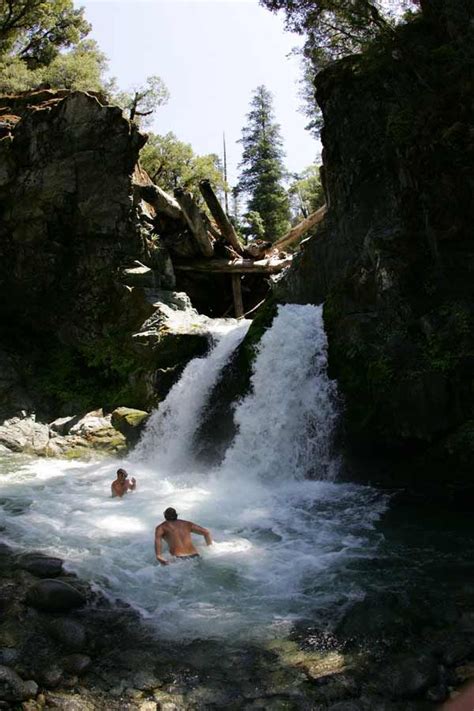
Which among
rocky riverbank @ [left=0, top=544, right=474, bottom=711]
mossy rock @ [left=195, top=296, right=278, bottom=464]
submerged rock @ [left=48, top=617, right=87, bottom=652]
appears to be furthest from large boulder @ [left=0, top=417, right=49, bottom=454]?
submerged rock @ [left=48, top=617, right=87, bottom=652]

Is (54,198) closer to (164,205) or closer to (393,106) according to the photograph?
(164,205)

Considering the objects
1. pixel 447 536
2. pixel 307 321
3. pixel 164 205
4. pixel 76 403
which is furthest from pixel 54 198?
pixel 447 536

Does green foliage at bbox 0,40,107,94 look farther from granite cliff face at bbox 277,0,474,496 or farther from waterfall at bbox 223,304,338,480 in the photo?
waterfall at bbox 223,304,338,480

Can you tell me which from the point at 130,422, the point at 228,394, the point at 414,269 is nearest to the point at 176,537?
the point at 228,394

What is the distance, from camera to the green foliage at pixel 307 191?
4044cm

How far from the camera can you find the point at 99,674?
5262 millimetres

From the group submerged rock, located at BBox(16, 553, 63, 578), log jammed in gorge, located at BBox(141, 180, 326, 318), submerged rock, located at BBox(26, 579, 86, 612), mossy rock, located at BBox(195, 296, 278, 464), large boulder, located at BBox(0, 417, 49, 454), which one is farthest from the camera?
log jammed in gorge, located at BBox(141, 180, 326, 318)

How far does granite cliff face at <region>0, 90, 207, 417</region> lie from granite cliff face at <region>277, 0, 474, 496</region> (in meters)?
7.52

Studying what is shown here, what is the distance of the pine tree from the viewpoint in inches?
1560

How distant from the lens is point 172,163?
3016cm

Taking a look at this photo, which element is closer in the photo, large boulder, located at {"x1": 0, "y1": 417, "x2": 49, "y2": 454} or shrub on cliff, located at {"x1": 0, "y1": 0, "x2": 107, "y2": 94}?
large boulder, located at {"x1": 0, "y1": 417, "x2": 49, "y2": 454}

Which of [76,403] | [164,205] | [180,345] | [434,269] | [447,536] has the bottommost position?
[447,536]

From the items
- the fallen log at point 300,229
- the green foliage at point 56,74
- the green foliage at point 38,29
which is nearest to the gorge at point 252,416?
the fallen log at point 300,229

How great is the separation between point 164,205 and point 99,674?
17382 millimetres
